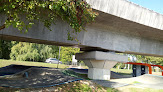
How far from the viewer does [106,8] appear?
8312mm

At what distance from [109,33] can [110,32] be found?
0.13 meters

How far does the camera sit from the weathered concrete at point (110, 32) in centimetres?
854

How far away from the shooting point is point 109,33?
11594 mm

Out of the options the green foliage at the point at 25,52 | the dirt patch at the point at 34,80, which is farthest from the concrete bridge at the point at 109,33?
the green foliage at the point at 25,52

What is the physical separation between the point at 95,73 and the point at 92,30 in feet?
12.5

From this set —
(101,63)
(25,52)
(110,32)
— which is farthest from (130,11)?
(25,52)

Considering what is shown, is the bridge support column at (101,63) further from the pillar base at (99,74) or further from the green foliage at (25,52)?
the green foliage at (25,52)

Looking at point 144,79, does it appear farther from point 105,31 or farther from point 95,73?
point 105,31

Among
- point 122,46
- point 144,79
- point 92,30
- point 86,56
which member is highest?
point 92,30

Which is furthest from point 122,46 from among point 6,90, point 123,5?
point 6,90

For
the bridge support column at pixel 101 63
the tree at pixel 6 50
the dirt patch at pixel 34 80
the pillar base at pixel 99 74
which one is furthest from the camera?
the tree at pixel 6 50

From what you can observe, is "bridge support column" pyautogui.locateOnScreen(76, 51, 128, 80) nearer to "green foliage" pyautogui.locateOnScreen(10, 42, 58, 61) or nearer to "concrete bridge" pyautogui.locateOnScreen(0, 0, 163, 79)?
"concrete bridge" pyautogui.locateOnScreen(0, 0, 163, 79)

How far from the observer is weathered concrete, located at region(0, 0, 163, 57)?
28.0 feet

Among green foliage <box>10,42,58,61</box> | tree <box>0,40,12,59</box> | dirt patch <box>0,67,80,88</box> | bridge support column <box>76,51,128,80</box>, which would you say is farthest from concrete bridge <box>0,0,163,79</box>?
tree <box>0,40,12,59</box>
